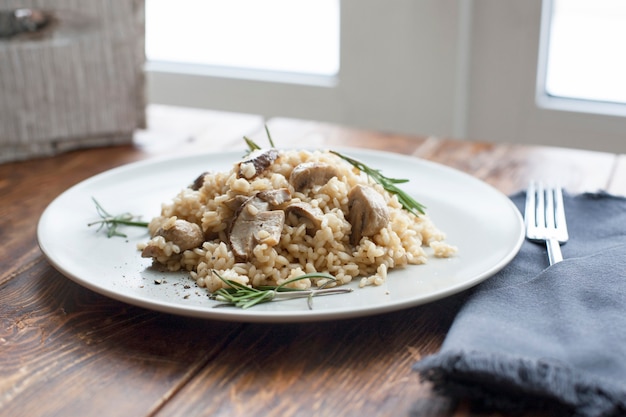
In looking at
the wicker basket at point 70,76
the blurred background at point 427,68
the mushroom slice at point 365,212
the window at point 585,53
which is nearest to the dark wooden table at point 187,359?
the mushroom slice at point 365,212

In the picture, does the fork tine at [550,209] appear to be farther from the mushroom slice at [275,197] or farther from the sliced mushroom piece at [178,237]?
the sliced mushroom piece at [178,237]

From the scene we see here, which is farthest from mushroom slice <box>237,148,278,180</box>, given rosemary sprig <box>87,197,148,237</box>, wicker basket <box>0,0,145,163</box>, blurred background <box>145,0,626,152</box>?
blurred background <box>145,0,626,152</box>

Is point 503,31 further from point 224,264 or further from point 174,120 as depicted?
point 224,264

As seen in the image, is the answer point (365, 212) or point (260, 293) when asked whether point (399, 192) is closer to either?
point (365, 212)

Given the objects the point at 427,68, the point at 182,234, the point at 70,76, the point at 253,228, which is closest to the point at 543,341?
the point at 253,228

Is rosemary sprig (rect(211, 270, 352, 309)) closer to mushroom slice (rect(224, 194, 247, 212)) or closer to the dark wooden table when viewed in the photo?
the dark wooden table
